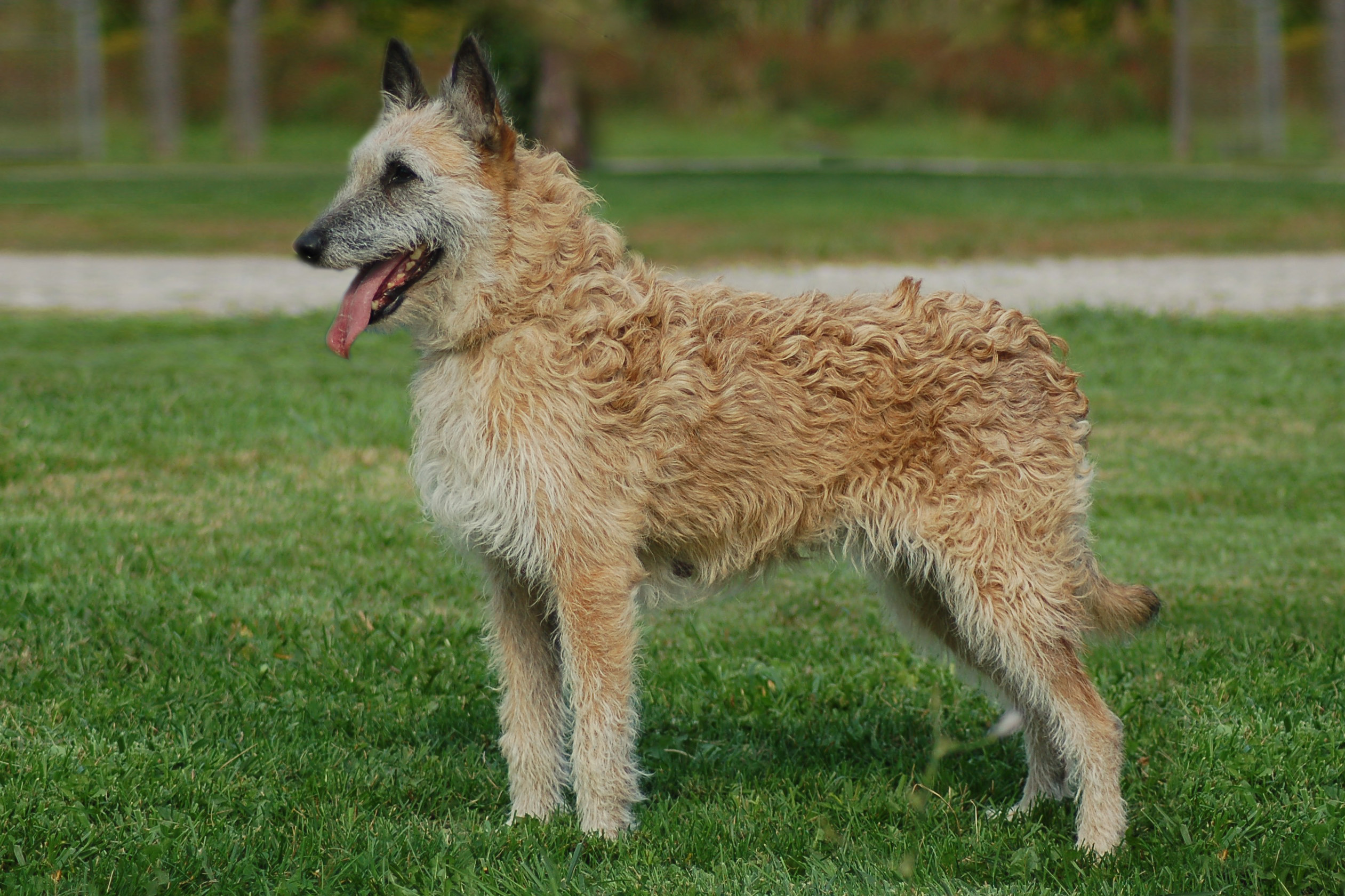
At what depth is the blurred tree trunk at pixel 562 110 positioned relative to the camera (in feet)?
70.6

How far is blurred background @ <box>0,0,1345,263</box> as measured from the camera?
63.6 ft

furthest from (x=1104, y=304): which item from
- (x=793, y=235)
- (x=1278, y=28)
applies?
(x=1278, y=28)

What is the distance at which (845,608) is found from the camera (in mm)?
6742

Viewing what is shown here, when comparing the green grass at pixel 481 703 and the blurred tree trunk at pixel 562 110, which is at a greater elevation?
the blurred tree trunk at pixel 562 110

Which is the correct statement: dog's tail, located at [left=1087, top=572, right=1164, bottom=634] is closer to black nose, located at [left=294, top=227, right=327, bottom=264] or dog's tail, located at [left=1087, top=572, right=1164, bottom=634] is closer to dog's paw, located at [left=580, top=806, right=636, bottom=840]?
dog's paw, located at [left=580, top=806, right=636, bottom=840]

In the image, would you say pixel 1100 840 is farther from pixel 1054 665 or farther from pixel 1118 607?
pixel 1118 607

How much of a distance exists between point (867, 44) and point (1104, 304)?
49.7 ft

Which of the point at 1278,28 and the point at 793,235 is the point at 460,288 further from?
the point at 1278,28

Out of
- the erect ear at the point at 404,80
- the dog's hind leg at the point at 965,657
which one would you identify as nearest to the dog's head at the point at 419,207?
the erect ear at the point at 404,80

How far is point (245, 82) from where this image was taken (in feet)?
105

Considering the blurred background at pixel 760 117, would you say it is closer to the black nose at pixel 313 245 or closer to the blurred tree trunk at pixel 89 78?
the blurred tree trunk at pixel 89 78

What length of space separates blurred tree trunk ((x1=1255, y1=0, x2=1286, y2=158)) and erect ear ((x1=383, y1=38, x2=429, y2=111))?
30217 millimetres

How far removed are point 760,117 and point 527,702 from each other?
74.8 ft

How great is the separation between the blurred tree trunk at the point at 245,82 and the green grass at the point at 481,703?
24279 millimetres
